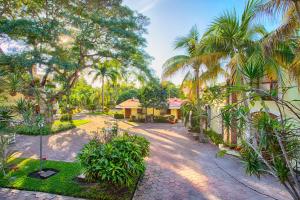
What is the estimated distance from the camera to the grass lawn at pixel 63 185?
712 centimetres

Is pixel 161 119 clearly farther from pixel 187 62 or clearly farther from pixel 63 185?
pixel 63 185

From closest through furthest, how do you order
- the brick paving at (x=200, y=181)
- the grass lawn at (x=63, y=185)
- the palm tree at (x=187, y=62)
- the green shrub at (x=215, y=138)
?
the grass lawn at (x=63, y=185)
the brick paving at (x=200, y=181)
the green shrub at (x=215, y=138)
the palm tree at (x=187, y=62)

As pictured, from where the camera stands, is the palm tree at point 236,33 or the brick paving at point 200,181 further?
the palm tree at point 236,33

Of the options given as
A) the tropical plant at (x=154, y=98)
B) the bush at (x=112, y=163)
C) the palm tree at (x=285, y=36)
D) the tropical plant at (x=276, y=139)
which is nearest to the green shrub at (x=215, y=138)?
the palm tree at (x=285, y=36)

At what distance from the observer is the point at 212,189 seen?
795cm

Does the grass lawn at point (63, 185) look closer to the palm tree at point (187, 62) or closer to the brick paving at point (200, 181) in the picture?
the brick paving at point (200, 181)

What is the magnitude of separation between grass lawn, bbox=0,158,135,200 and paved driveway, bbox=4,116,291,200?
0.68 meters

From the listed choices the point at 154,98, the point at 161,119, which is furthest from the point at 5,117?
the point at 161,119

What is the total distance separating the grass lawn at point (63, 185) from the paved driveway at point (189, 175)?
0.68 m

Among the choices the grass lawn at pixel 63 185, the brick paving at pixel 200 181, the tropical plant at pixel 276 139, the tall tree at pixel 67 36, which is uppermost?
the tall tree at pixel 67 36

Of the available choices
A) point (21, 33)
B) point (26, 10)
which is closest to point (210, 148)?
point (21, 33)

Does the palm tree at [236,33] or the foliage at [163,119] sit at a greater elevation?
the palm tree at [236,33]

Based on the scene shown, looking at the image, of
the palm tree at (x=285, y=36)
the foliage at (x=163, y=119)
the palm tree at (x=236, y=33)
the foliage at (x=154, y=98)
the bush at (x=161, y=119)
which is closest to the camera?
the palm tree at (x=285, y=36)

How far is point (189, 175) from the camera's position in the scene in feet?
Answer: 31.1
